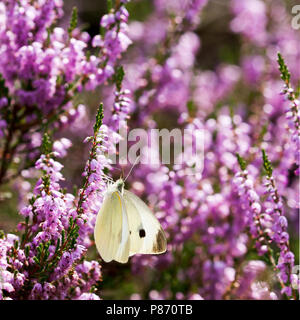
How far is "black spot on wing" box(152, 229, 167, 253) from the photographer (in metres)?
3.00

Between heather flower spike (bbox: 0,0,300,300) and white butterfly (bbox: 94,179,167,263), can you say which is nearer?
heather flower spike (bbox: 0,0,300,300)

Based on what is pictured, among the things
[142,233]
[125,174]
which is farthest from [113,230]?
[125,174]

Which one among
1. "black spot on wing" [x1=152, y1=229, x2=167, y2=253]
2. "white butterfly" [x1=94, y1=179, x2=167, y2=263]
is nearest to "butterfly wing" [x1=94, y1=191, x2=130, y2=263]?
"white butterfly" [x1=94, y1=179, x2=167, y2=263]

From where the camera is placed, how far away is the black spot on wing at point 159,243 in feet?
9.84

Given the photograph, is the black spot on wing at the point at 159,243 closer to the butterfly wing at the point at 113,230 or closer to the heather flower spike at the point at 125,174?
the heather flower spike at the point at 125,174

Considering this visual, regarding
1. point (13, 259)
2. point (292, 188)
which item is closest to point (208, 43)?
point (292, 188)

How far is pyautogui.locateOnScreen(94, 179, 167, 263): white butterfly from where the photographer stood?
115 inches

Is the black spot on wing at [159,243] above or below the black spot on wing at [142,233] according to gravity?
below

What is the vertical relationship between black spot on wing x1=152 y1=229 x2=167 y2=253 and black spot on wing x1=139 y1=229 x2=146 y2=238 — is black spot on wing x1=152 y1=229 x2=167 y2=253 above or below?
below

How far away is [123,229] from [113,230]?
0.22 feet

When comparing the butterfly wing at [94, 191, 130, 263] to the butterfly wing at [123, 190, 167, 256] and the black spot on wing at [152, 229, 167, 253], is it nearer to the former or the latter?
the butterfly wing at [123, 190, 167, 256]

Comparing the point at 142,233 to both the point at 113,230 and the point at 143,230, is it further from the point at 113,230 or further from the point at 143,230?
the point at 113,230

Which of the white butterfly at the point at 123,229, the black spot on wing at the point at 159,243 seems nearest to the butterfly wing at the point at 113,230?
the white butterfly at the point at 123,229

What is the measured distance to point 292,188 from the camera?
4801 mm
